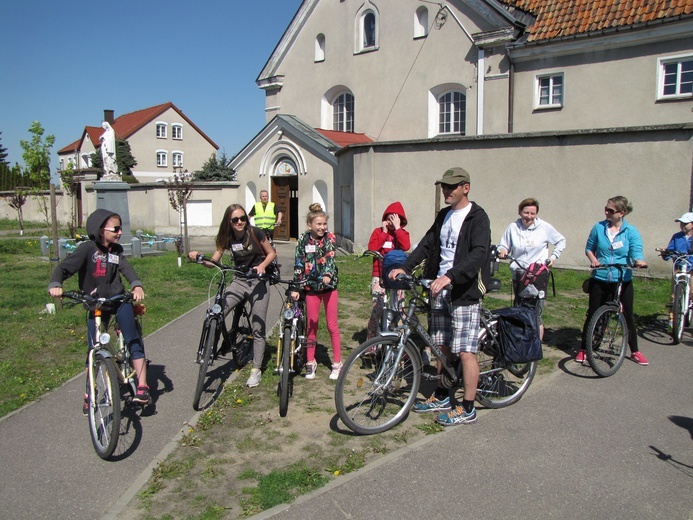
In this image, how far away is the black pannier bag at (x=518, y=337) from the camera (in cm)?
527

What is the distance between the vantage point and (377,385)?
4891mm

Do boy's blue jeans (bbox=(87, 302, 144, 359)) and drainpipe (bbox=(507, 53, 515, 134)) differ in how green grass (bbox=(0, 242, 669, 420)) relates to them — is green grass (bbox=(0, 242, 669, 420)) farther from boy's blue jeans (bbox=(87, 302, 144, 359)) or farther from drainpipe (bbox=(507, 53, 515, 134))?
drainpipe (bbox=(507, 53, 515, 134))

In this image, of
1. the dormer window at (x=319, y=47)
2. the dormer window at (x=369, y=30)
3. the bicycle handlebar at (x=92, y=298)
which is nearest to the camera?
the bicycle handlebar at (x=92, y=298)

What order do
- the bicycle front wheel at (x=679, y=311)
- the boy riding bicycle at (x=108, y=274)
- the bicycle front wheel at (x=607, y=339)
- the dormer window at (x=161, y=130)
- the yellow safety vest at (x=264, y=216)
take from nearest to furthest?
the boy riding bicycle at (x=108, y=274) < the bicycle front wheel at (x=607, y=339) < the bicycle front wheel at (x=679, y=311) < the yellow safety vest at (x=264, y=216) < the dormer window at (x=161, y=130)

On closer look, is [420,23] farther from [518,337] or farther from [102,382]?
[102,382]

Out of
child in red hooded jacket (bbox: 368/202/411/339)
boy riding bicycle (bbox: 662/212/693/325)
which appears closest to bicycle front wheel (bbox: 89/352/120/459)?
child in red hooded jacket (bbox: 368/202/411/339)

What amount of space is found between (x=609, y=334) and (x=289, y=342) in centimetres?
359

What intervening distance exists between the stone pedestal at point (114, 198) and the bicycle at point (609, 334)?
1508cm

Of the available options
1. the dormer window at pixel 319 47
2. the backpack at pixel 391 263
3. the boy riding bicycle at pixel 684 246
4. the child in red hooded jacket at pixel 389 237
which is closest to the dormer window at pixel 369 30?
the dormer window at pixel 319 47

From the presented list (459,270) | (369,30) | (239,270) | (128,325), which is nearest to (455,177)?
(459,270)

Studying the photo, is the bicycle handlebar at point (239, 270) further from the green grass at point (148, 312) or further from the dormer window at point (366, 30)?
the dormer window at point (366, 30)

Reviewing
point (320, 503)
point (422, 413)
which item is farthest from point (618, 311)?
point (320, 503)

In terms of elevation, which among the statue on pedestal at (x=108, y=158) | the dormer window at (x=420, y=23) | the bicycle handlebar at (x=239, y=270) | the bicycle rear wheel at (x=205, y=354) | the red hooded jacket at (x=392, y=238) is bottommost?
the bicycle rear wheel at (x=205, y=354)

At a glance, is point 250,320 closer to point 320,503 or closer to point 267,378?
point 267,378
